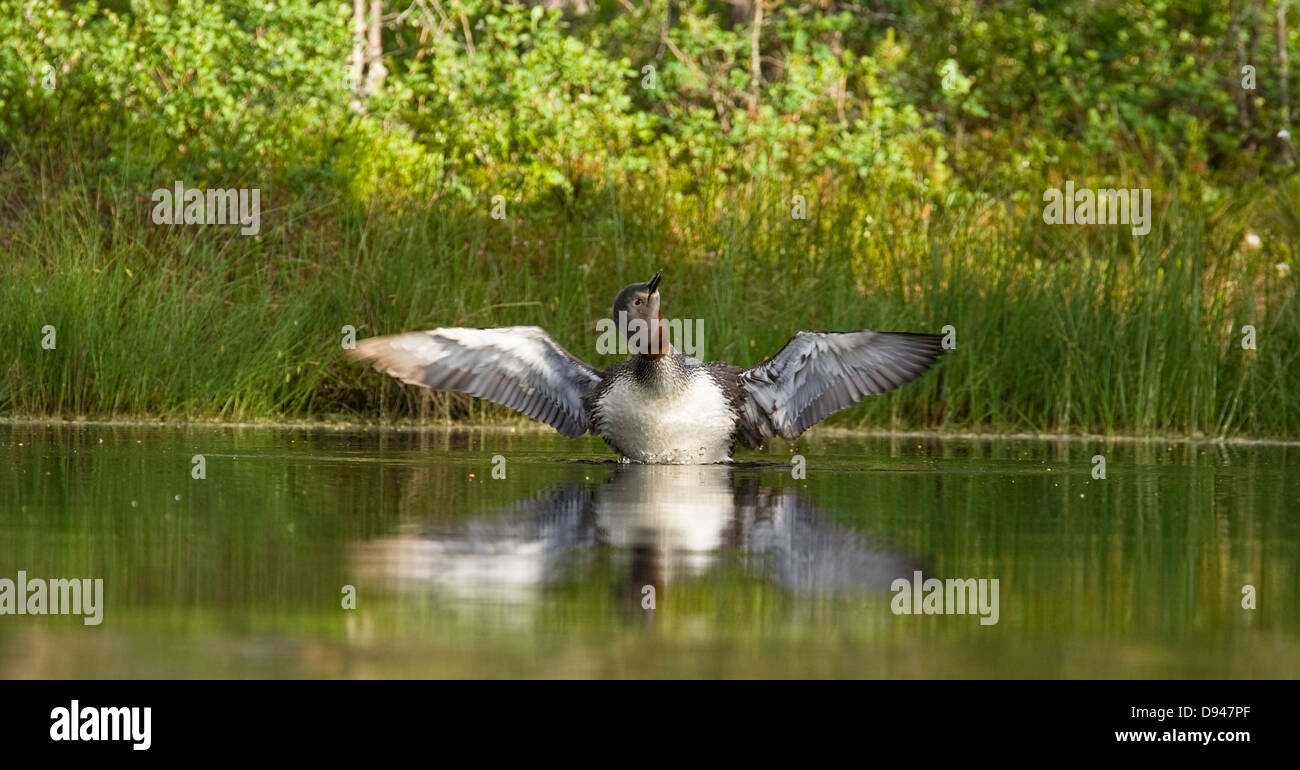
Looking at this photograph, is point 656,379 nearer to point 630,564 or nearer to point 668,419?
point 668,419

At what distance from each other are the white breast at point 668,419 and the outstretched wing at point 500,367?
0.50 meters

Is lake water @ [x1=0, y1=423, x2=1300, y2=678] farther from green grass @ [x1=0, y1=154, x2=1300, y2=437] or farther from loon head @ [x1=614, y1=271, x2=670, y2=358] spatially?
green grass @ [x1=0, y1=154, x2=1300, y2=437]

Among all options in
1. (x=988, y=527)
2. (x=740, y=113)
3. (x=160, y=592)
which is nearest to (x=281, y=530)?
(x=160, y=592)

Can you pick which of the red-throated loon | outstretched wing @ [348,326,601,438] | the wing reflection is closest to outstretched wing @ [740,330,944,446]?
the red-throated loon

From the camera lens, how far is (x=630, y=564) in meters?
6.64

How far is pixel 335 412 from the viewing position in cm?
1512

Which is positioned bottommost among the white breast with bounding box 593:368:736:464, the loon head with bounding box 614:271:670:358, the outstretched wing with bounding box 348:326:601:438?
the white breast with bounding box 593:368:736:464

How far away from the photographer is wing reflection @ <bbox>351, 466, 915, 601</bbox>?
6.30 meters

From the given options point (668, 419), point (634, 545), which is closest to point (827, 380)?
point (668, 419)

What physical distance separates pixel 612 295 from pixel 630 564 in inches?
372

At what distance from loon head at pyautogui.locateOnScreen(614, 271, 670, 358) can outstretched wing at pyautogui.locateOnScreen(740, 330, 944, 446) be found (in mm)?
705

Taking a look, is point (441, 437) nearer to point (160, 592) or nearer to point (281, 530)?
point (281, 530)

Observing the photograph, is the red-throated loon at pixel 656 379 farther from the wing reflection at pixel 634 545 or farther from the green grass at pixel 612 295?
the green grass at pixel 612 295
